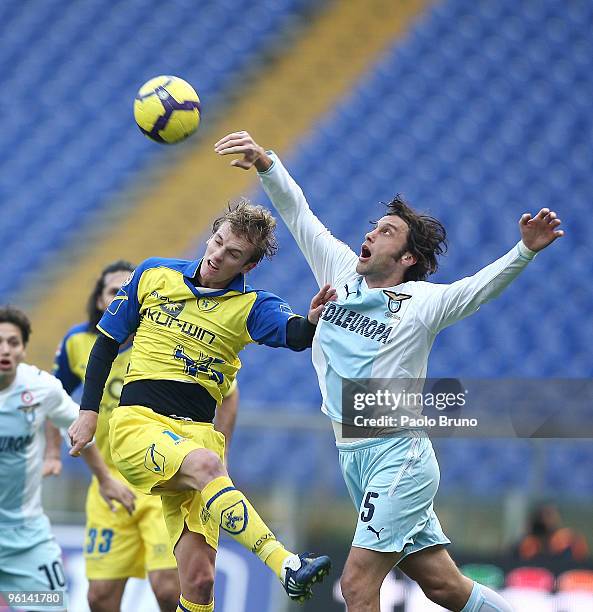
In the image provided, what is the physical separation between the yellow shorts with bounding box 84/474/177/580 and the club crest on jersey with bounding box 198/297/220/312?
1.76 meters

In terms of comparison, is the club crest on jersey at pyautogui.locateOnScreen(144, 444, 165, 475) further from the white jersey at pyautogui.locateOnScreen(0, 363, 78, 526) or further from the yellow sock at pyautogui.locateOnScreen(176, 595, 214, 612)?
the white jersey at pyautogui.locateOnScreen(0, 363, 78, 526)

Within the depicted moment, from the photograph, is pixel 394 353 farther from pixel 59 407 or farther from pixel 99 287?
pixel 99 287

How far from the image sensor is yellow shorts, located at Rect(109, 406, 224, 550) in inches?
181

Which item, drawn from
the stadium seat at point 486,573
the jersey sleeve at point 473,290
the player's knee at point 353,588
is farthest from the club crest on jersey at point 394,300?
the stadium seat at point 486,573

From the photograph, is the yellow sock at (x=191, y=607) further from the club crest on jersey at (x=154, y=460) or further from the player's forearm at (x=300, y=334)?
the player's forearm at (x=300, y=334)

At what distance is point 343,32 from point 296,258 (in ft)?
10.2

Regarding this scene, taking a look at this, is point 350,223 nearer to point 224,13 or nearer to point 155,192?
point 155,192

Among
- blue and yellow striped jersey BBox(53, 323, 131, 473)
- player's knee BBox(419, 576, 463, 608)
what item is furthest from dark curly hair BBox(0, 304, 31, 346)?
player's knee BBox(419, 576, 463, 608)

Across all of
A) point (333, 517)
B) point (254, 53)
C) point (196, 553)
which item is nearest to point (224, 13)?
point (254, 53)

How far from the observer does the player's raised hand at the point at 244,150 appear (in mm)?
4992

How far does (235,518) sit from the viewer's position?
176 inches

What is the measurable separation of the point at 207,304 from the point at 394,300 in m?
0.84

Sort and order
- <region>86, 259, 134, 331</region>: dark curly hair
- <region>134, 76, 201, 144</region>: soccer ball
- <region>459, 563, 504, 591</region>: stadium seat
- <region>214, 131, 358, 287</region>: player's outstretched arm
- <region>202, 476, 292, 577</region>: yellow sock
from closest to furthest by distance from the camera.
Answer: <region>202, 476, 292, 577</region>: yellow sock → <region>214, 131, 358, 287</region>: player's outstretched arm → <region>134, 76, 201, 144</region>: soccer ball → <region>86, 259, 134, 331</region>: dark curly hair → <region>459, 563, 504, 591</region>: stadium seat

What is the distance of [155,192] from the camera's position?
464 inches
